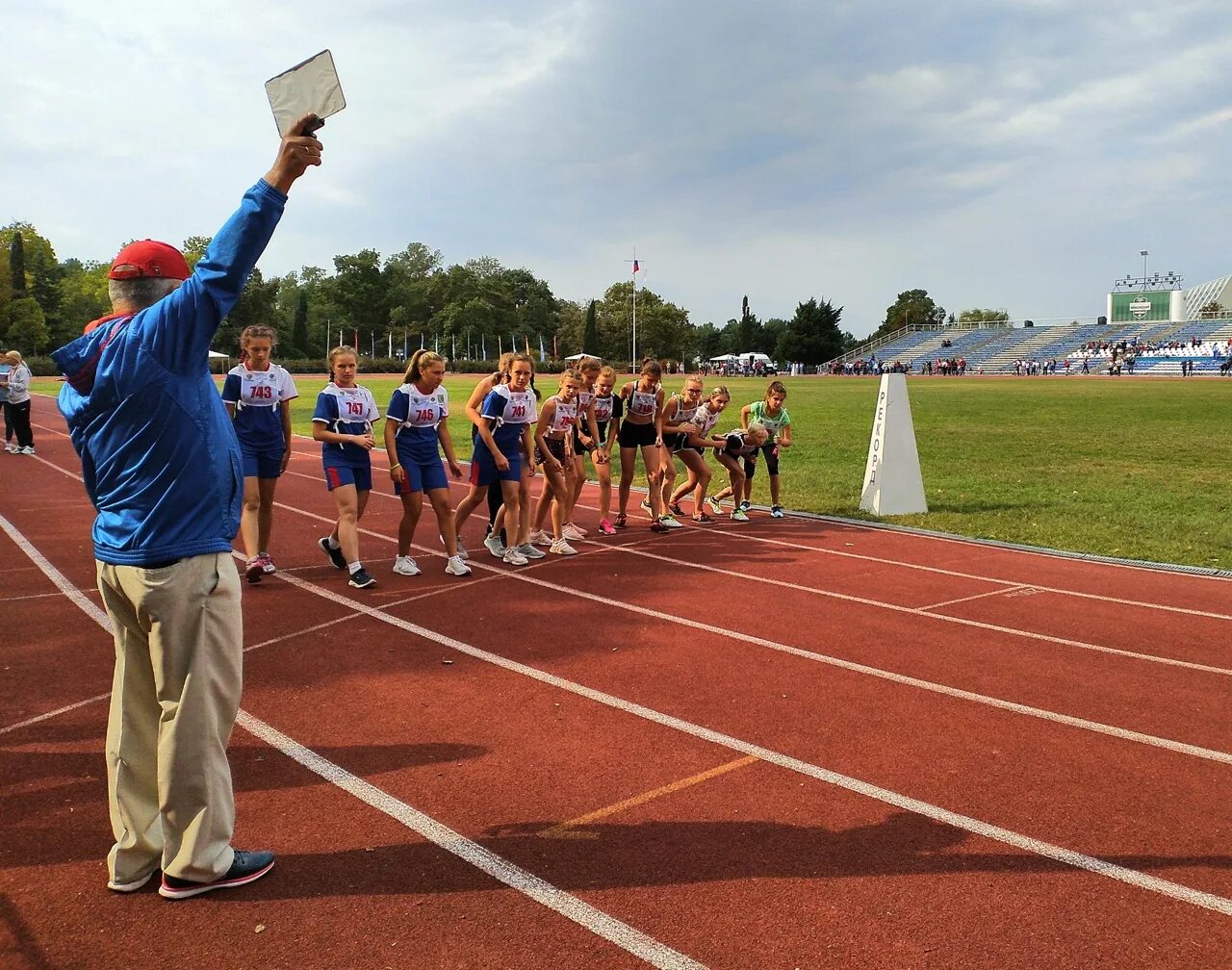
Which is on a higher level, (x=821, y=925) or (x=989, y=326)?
(x=989, y=326)

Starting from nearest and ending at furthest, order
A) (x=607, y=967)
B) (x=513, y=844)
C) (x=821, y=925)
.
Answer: (x=607, y=967) < (x=821, y=925) < (x=513, y=844)

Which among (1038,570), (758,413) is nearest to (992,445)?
(758,413)

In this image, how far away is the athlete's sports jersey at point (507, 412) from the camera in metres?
8.71

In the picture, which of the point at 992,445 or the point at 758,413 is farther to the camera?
the point at 992,445

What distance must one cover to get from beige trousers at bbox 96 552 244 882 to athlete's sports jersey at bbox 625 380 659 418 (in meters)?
7.83

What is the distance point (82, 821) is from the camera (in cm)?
381

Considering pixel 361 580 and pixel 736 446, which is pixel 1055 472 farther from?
pixel 361 580

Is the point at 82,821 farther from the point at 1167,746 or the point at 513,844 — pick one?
the point at 1167,746

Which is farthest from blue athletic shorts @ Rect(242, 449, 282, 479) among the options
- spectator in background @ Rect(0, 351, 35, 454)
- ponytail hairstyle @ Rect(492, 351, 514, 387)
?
spectator in background @ Rect(0, 351, 35, 454)

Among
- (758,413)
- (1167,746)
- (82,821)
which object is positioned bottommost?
(1167,746)

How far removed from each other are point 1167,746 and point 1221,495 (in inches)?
397

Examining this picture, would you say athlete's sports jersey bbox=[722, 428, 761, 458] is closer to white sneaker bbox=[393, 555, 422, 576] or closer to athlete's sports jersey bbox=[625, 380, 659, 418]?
athlete's sports jersey bbox=[625, 380, 659, 418]

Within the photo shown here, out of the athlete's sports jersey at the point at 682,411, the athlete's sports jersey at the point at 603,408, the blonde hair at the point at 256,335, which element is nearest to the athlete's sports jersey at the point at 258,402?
the blonde hair at the point at 256,335

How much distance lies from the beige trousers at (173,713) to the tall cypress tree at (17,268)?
93.2 metres
